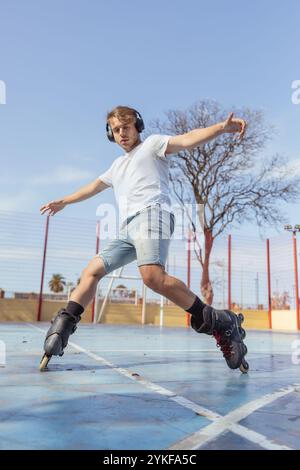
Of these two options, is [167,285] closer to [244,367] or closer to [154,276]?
[154,276]

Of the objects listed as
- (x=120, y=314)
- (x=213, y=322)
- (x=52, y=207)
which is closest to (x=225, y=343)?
(x=213, y=322)

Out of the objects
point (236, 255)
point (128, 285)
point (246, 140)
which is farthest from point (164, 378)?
point (246, 140)

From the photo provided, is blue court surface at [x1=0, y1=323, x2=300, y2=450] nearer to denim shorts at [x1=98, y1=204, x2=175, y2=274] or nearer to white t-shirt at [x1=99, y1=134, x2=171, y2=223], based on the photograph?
denim shorts at [x1=98, y1=204, x2=175, y2=274]

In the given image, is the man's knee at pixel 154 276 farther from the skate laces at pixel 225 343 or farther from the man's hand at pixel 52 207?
the man's hand at pixel 52 207

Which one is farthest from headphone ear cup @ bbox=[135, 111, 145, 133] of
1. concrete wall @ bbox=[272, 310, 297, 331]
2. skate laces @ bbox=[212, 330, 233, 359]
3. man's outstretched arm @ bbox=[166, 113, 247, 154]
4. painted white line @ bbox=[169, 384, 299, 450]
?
concrete wall @ bbox=[272, 310, 297, 331]

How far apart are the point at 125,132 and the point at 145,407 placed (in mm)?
1557

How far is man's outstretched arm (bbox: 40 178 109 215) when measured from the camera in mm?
2785

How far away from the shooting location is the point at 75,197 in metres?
2.85

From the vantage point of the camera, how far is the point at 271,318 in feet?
45.3

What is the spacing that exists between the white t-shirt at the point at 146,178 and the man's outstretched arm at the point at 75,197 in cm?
42

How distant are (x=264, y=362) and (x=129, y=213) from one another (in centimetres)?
163

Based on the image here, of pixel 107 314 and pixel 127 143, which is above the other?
pixel 127 143

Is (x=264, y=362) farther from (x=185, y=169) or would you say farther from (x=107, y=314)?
(x=185, y=169)
